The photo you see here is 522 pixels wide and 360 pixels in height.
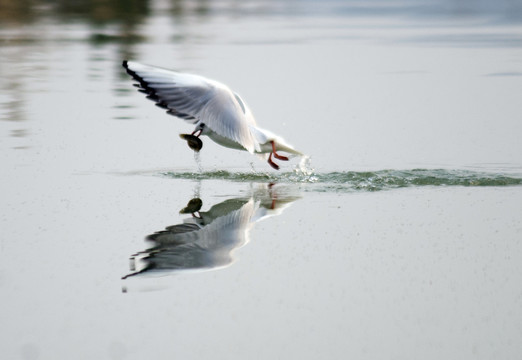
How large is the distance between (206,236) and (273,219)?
2.38 feet

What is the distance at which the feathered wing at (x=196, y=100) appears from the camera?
902 centimetres

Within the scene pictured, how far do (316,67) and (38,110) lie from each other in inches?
243

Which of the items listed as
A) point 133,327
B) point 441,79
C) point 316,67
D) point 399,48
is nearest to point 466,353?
point 133,327

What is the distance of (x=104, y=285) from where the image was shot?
6.33 metres

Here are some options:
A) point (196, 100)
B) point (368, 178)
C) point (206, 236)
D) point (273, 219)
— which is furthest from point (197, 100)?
point (206, 236)

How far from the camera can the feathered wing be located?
902 cm

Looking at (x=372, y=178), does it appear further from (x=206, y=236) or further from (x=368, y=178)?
(x=206, y=236)

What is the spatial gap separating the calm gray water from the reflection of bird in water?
0.02m

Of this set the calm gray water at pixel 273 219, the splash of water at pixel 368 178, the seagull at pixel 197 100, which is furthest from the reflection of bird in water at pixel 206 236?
the splash of water at pixel 368 178

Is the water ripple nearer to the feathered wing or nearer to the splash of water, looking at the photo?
the splash of water

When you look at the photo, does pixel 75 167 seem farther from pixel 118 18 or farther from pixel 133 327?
pixel 118 18

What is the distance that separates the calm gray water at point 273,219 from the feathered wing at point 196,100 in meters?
0.58

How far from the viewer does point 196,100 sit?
357 inches

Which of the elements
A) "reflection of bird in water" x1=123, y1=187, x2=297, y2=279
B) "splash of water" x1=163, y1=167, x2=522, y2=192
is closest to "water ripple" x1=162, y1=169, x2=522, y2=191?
"splash of water" x1=163, y1=167, x2=522, y2=192
